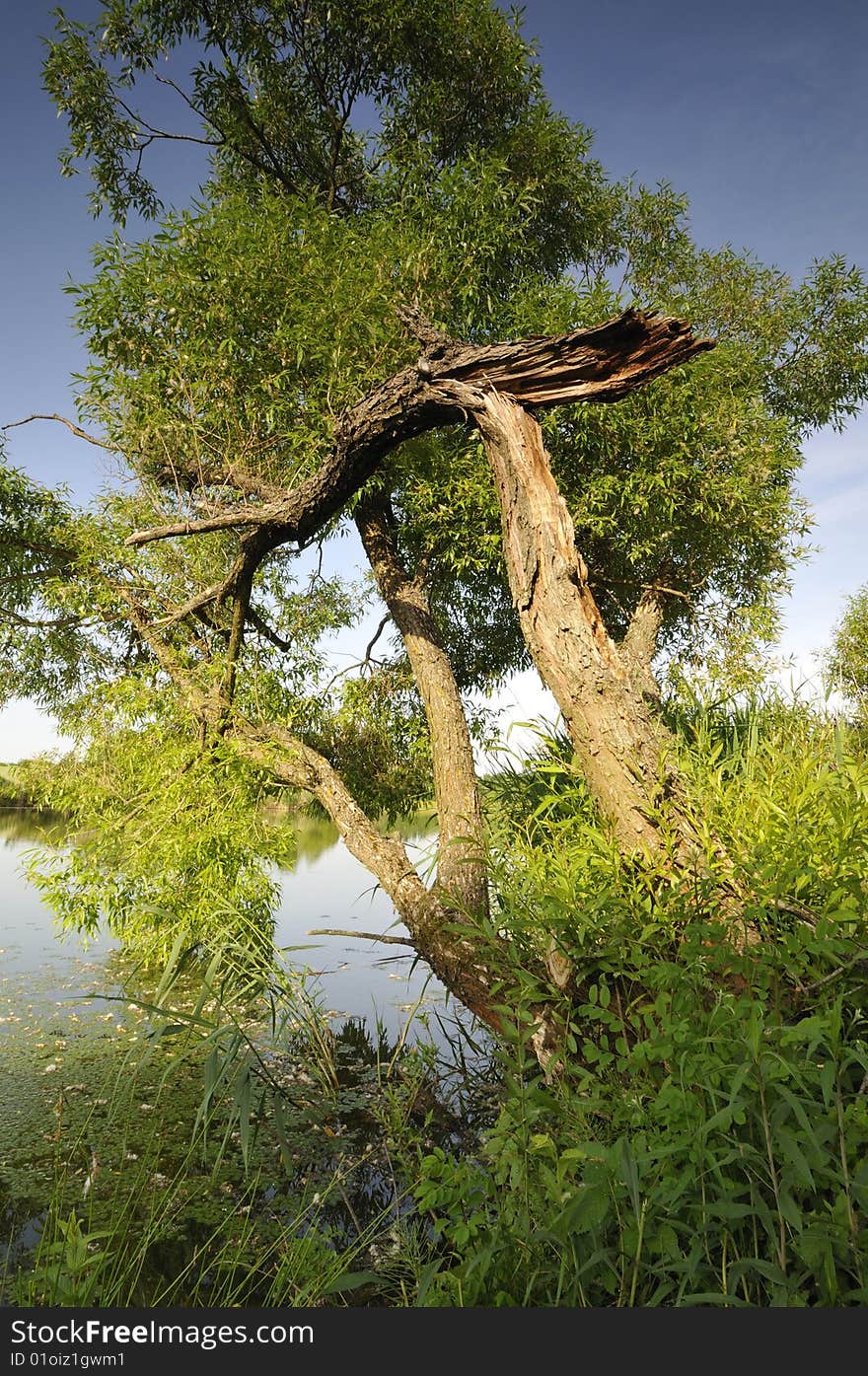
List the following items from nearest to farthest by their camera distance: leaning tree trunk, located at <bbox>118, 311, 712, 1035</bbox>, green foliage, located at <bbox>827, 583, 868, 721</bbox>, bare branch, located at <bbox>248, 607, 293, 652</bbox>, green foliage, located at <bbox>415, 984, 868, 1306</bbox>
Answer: green foliage, located at <bbox>415, 984, 868, 1306</bbox> → leaning tree trunk, located at <bbox>118, 311, 712, 1035</bbox> → bare branch, located at <bbox>248, 607, 293, 652</bbox> → green foliage, located at <bbox>827, 583, 868, 721</bbox>

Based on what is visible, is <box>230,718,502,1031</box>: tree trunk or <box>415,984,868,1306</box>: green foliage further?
<box>230,718,502,1031</box>: tree trunk

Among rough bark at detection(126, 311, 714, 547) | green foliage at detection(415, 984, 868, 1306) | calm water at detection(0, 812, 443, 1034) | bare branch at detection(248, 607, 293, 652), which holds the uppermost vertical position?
bare branch at detection(248, 607, 293, 652)

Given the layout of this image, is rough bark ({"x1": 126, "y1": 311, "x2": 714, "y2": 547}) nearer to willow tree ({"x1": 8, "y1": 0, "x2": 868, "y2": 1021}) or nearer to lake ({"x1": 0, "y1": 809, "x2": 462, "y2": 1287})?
willow tree ({"x1": 8, "y1": 0, "x2": 868, "y2": 1021})

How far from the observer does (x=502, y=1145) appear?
2.19 meters

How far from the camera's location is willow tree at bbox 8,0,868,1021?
16.4 feet

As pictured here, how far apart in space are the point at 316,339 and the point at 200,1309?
6862 millimetres

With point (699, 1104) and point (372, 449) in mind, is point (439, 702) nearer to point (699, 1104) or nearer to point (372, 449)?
point (372, 449)

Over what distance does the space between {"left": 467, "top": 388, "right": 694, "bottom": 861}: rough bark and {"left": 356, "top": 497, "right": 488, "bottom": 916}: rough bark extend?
1958 mm

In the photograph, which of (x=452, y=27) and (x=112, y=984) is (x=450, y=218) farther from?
(x=112, y=984)

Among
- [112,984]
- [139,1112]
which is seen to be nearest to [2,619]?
[112,984]

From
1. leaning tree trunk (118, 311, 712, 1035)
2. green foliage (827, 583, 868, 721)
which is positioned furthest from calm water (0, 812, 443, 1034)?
green foliage (827, 583, 868, 721)

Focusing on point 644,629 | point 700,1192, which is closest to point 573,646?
point 700,1192

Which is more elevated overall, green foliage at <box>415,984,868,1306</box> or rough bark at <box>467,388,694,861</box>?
rough bark at <box>467,388,694,861</box>

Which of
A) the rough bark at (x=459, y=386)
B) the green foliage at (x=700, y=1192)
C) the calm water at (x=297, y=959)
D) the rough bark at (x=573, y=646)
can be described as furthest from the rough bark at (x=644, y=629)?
the green foliage at (x=700, y=1192)
